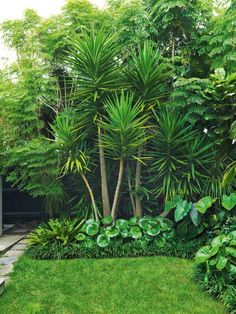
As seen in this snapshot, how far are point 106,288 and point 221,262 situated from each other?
1.30 m

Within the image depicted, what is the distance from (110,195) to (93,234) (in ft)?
4.14

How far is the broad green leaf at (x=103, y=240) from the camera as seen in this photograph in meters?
4.78

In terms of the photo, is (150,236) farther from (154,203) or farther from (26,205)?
(26,205)

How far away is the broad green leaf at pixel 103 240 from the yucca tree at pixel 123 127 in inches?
47.6

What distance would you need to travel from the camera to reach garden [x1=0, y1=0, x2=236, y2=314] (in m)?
4.18

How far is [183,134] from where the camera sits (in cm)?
525

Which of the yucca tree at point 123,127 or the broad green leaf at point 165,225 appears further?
the broad green leaf at point 165,225

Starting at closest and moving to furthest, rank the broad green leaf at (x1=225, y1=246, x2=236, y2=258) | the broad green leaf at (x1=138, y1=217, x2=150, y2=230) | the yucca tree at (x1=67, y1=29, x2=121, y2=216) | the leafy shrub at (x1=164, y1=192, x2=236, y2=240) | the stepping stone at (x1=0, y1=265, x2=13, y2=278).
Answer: the broad green leaf at (x1=225, y1=246, x2=236, y2=258) < the stepping stone at (x1=0, y1=265, x2=13, y2=278) < the leafy shrub at (x1=164, y1=192, x2=236, y2=240) < the broad green leaf at (x1=138, y1=217, x2=150, y2=230) < the yucca tree at (x1=67, y1=29, x2=121, y2=216)

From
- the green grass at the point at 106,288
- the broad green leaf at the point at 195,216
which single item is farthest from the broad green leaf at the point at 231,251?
the broad green leaf at the point at 195,216

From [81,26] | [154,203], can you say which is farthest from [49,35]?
[154,203]

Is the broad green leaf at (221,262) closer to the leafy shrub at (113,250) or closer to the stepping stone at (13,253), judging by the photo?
the leafy shrub at (113,250)

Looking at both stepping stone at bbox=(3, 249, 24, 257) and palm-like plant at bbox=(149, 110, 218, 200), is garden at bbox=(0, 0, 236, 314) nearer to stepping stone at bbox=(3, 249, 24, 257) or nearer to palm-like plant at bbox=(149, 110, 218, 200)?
palm-like plant at bbox=(149, 110, 218, 200)

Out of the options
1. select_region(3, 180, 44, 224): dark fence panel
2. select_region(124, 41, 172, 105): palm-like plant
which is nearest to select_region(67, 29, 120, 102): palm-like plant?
select_region(124, 41, 172, 105): palm-like plant

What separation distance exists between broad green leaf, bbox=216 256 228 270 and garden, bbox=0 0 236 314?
0.12 m
